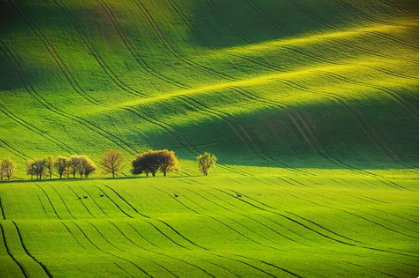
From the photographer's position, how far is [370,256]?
81.7 ft

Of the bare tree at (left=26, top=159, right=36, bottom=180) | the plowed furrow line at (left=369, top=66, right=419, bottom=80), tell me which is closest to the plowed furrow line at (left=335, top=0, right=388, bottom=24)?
the plowed furrow line at (left=369, top=66, right=419, bottom=80)

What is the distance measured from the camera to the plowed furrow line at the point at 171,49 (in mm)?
79438

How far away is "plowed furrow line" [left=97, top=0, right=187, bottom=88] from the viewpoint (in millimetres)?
77812

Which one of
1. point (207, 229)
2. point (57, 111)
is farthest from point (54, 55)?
point (207, 229)

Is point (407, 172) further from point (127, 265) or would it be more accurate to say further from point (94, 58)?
point (94, 58)

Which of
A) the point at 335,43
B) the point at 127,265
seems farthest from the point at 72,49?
the point at 127,265

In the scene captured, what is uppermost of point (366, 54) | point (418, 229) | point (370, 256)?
point (366, 54)

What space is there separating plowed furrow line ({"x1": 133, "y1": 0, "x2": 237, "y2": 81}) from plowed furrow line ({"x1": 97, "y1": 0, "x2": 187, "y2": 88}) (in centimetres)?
360

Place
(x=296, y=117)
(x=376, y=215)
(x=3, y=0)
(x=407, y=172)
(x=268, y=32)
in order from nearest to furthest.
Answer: (x=376, y=215) < (x=407, y=172) < (x=296, y=117) < (x=3, y=0) < (x=268, y=32)

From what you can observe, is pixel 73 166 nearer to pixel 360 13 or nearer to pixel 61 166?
pixel 61 166

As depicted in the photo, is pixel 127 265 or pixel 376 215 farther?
pixel 376 215

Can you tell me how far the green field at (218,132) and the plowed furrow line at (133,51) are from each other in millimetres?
214

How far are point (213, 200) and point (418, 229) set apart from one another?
11567 millimetres

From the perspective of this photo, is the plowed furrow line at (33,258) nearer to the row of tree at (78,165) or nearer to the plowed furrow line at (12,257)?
the plowed furrow line at (12,257)
